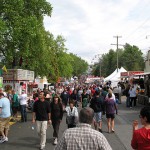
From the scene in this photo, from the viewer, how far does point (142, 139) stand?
4414 millimetres

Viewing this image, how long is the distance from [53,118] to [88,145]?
7406 mm

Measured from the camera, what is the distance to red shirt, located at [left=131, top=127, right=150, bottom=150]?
14.4ft

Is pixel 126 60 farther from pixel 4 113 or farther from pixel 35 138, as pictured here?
pixel 4 113

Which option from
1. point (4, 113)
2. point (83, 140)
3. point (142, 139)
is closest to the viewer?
point (83, 140)

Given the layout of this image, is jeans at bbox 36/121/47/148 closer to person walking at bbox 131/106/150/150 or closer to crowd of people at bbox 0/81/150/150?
crowd of people at bbox 0/81/150/150

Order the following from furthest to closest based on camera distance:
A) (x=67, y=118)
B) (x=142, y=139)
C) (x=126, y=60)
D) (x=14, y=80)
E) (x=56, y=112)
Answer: (x=126, y=60) → (x=14, y=80) → (x=56, y=112) → (x=67, y=118) → (x=142, y=139)

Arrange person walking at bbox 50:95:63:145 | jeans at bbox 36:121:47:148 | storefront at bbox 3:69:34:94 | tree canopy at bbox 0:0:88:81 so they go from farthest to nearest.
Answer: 1. tree canopy at bbox 0:0:88:81
2. storefront at bbox 3:69:34:94
3. person walking at bbox 50:95:63:145
4. jeans at bbox 36:121:47:148

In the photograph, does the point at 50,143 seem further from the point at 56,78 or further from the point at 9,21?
the point at 56,78

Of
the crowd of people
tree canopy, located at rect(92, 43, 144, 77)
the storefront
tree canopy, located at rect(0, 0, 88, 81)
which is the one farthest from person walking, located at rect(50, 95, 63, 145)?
tree canopy, located at rect(92, 43, 144, 77)

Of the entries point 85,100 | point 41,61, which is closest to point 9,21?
point 41,61

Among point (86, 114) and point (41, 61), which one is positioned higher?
point (41, 61)

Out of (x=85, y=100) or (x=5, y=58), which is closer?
(x=85, y=100)

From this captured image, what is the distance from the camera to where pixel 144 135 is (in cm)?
441

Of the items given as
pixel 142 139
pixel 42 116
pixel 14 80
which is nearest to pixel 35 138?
pixel 42 116
